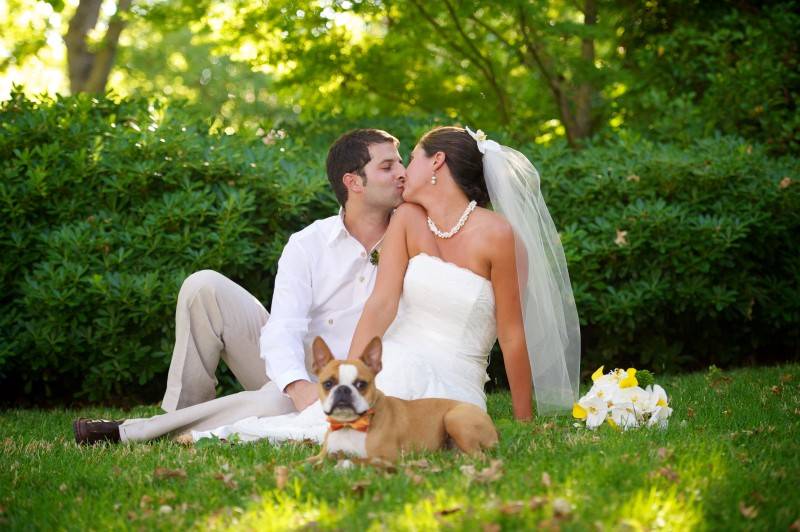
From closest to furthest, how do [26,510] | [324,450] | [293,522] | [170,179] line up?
[293,522], [26,510], [324,450], [170,179]

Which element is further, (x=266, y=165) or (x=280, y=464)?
(x=266, y=165)

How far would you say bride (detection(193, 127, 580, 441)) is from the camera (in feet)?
16.7

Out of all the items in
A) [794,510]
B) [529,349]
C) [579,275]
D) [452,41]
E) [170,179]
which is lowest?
[794,510]

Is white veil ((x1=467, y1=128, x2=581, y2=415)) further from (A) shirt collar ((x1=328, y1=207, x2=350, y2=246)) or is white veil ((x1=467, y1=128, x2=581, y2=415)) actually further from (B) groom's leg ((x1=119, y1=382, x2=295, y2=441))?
(B) groom's leg ((x1=119, y1=382, x2=295, y2=441))

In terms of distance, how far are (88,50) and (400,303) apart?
1362 centimetres

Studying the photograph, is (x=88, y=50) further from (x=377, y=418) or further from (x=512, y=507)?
(x=512, y=507)

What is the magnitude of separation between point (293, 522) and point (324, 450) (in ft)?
3.03

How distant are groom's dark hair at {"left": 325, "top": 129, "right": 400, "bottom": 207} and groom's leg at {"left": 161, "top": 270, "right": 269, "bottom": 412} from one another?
94 cm

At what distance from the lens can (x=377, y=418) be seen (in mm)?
4164

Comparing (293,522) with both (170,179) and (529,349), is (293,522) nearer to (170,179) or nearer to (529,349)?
(529,349)

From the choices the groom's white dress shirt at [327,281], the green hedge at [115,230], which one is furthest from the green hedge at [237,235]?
the groom's white dress shirt at [327,281]

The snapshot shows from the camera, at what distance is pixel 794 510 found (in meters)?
3.35

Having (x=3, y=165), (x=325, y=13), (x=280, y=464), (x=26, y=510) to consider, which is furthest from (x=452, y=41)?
(x=26, y=510)

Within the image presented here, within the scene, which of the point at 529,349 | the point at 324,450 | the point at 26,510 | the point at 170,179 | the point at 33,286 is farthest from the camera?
the point at 170,179
